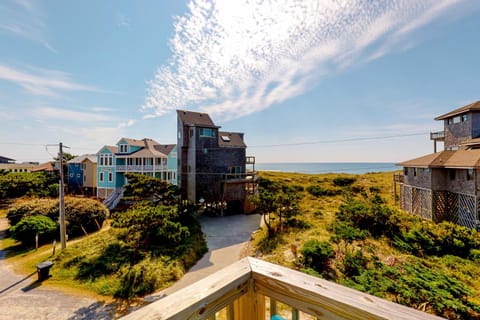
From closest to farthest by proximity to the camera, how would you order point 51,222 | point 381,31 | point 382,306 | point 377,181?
point 382,306
point 381,31
point 51,222
point 377,181

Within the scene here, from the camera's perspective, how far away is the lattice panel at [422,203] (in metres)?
12.2

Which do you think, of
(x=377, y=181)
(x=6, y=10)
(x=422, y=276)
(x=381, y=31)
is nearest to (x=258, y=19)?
(x=381, y=31)

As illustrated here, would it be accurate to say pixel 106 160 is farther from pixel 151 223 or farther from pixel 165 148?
pixel 151 223

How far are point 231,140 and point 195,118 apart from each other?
384 cm

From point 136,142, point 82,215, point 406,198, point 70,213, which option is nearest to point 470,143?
point 406,198

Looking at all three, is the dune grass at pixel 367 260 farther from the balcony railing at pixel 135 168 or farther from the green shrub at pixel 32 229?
the balcony railing at pixel 135 168

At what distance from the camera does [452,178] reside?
1161 centimetres

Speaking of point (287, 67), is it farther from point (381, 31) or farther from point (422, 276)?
point (422, 276)

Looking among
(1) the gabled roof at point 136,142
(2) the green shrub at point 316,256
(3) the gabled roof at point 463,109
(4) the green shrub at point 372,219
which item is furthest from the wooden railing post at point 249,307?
(1) the gabled roof at point 136,142

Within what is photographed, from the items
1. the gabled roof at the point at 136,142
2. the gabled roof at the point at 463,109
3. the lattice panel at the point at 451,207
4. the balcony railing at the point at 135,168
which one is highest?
the gabled roof at the point at 463,109

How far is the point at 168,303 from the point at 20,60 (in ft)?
38.5

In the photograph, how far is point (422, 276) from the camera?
543 cm

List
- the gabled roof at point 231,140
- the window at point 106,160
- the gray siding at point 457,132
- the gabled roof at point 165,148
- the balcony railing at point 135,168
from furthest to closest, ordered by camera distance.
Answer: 1. the gabled roof at point 165,148
2. the window at point 106,160
3. the balcony railing at point 135,168
4. the gabled roof at point 231,140
5. the gray siding at point 457,132

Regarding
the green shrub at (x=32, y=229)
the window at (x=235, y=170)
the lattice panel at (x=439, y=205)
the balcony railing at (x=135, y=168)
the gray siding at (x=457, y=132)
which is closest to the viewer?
the green shrub at (x=32, y=229)
